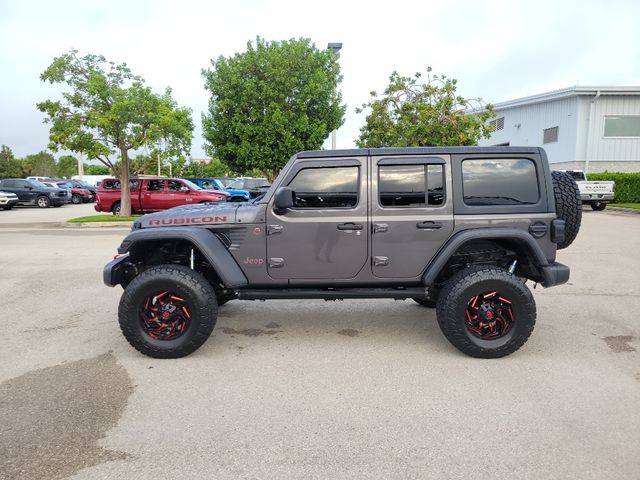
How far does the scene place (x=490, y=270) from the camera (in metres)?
4.17

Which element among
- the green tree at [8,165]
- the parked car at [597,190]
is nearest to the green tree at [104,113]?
the parked car at [597,190]

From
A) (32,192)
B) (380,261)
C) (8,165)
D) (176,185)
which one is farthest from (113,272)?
(8,165)

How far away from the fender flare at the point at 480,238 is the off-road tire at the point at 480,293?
0.21 meters

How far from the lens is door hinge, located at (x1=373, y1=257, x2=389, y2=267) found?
4.27 m

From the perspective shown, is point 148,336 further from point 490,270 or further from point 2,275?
point 2,275

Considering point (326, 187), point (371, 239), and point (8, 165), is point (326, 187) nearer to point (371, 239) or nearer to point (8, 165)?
point (371, 239)

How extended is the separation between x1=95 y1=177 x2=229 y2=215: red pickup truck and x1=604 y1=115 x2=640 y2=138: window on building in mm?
22001

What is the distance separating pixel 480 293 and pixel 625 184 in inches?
1012

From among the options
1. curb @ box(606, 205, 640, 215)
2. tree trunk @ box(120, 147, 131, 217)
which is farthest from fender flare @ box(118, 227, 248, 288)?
curb @ box(606, 205, 640, 215)

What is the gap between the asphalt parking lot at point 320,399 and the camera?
2.65 m

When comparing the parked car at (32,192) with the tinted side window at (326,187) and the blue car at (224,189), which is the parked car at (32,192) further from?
the tinted side window at (326,187)

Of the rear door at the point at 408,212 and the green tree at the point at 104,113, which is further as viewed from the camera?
the green tree at the point at 104,113

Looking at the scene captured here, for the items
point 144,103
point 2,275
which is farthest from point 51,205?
point 2,275

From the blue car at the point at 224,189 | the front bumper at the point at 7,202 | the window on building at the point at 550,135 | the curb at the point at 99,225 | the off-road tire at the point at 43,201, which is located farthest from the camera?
the window on building at the point at 550,135
